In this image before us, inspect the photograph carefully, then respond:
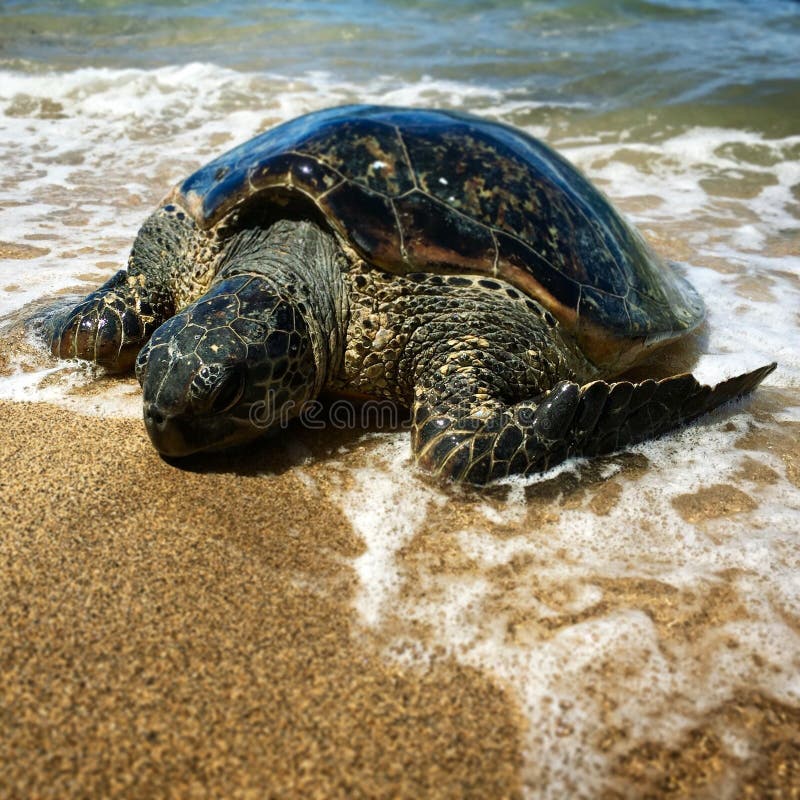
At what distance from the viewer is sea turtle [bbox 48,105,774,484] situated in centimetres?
233

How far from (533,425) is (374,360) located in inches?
27.6

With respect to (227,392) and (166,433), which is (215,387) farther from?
(166,433)

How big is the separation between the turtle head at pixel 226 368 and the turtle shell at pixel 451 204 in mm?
488

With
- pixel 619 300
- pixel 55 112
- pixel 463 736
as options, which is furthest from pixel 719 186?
pixel 55 112

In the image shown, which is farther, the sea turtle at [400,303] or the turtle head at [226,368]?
the sea turtle at [400,303]

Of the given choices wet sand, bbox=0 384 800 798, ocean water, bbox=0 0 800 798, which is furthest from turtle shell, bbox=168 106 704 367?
wet sand, bbox=0 384 800 798

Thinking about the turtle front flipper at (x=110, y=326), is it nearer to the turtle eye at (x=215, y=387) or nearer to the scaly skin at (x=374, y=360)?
the scaly skin at (x=374, y=360)

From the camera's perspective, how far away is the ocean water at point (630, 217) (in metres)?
1.73

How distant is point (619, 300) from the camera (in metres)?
2.94

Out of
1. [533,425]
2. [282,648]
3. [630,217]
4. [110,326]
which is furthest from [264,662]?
[630,217]

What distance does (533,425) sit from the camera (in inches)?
94.4

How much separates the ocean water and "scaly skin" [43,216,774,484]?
0.49ft

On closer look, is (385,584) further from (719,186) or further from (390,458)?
(719,186)

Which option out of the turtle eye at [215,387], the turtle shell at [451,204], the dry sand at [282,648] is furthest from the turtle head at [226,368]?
the turtle shell at [451,204]
